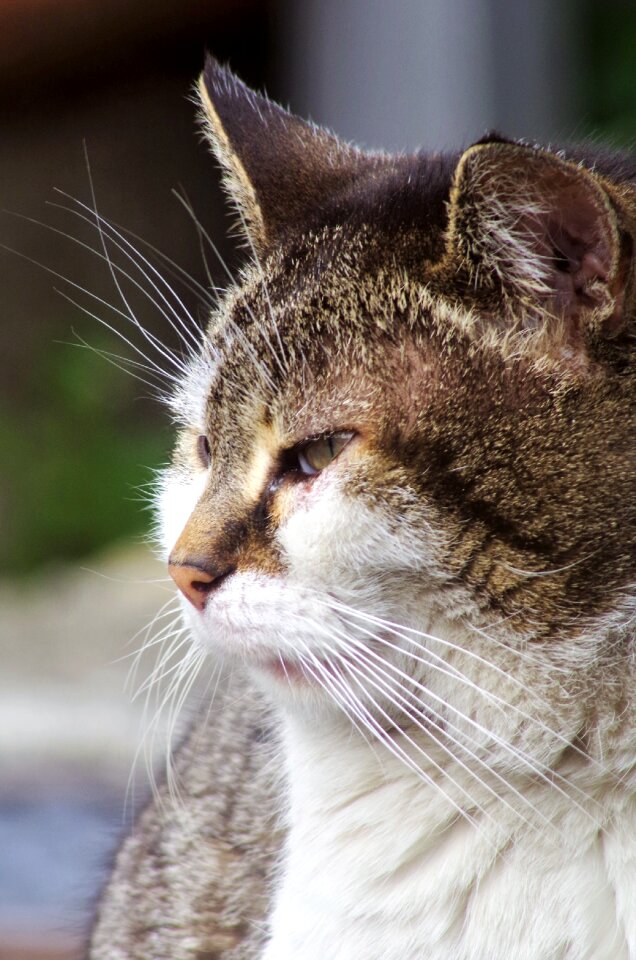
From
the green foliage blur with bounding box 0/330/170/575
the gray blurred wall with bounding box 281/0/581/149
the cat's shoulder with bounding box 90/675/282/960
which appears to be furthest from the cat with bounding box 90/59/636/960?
the green foliage blur with bounding box 0/330/170/575

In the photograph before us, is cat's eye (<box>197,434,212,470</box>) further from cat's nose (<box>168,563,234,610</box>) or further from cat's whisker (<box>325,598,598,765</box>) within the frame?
cat's whisker (<box>325,598,598,765</box>)

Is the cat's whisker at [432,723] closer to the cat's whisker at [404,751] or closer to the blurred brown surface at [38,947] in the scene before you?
the cat's whisker at [404,751]

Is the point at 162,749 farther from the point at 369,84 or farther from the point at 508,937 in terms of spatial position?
the point at 369,84

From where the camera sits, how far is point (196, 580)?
1800 mm

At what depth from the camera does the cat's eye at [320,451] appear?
1.78 meters

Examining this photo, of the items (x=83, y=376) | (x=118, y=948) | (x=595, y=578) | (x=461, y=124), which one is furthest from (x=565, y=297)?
(x=83, y=376)

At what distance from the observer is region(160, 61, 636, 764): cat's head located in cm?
167

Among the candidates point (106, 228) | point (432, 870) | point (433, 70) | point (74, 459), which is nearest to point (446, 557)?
point (432, 870)

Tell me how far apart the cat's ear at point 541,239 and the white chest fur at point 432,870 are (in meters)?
0.64

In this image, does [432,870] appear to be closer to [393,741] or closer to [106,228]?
[393,741]

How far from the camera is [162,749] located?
3121 mm

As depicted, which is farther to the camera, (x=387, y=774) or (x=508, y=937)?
(x=387, y=774)

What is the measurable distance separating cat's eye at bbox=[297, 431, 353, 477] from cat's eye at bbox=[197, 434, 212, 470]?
0.34 m

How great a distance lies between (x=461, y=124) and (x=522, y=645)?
2.15 meters
